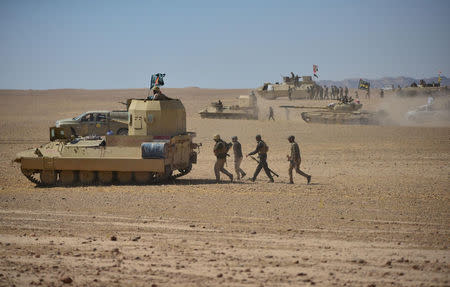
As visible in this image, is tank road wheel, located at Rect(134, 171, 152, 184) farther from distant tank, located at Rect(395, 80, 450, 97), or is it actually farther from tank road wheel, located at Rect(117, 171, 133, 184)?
distant tank, located at Rect(395, 80, 450, 97)

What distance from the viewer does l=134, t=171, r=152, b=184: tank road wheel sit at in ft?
54.4

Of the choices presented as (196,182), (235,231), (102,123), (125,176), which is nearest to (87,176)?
(125,176)

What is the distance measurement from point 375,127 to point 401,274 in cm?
2970

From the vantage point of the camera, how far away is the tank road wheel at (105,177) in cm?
1675

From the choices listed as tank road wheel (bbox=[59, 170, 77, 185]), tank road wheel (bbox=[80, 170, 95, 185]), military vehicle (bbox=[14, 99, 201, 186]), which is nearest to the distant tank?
military vehicle (bbox=[14, 99, 201, 186])

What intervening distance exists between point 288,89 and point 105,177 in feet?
150

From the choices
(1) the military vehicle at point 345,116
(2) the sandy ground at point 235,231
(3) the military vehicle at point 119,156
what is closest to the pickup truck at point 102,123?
(2) the sandy ground at point 235,231

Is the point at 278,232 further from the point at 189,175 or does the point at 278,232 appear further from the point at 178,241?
the point at 189,175

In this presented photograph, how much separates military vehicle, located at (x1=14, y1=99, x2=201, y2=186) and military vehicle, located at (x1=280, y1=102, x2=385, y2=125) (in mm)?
22283

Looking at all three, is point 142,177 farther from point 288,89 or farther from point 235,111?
point 288,89

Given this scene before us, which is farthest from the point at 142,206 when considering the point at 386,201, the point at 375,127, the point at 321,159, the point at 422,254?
the point at 375,127

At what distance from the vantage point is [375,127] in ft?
120

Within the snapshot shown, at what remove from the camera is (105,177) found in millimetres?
16750

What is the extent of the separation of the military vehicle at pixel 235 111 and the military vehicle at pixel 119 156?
2513cm
